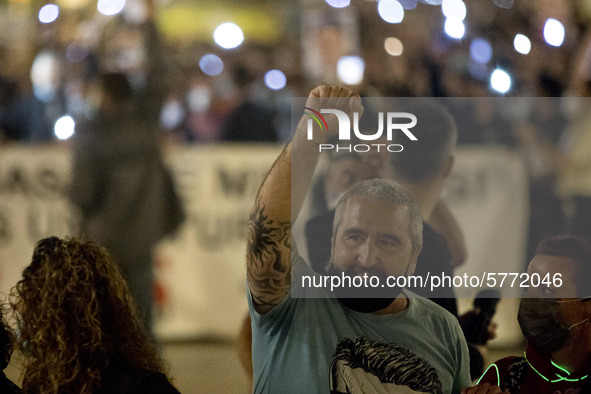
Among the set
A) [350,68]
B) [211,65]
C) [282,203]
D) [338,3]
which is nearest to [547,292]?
[282,203]

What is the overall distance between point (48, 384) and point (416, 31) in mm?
4208

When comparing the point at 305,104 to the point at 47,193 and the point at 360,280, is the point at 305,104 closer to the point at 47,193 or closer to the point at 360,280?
the point at 360,280

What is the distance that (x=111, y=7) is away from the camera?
6.14m

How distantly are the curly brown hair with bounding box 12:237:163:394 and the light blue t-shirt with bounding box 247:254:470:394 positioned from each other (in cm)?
30

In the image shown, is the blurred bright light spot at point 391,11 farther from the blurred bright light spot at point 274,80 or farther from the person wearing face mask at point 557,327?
the person wearing face mask at point 557,327

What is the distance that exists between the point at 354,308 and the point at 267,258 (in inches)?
10.0

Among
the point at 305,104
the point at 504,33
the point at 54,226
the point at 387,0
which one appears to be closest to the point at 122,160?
the point at 54,226

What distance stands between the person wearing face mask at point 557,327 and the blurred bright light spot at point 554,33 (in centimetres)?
81

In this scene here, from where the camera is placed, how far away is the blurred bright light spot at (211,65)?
375 inches

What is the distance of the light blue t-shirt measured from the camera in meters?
1.83

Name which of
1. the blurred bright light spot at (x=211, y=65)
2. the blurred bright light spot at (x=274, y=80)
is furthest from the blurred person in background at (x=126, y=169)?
the blurred bright light spot at (x=211, y=65)

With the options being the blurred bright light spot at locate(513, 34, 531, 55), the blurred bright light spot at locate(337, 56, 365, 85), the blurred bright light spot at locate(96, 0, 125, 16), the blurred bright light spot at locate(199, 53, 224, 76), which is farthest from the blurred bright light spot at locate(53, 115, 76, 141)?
the blurred bright light spot at locate(199, 53, 224, 76)

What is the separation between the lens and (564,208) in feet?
6.65

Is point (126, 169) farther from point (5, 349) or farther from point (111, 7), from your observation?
point (111, 7)
